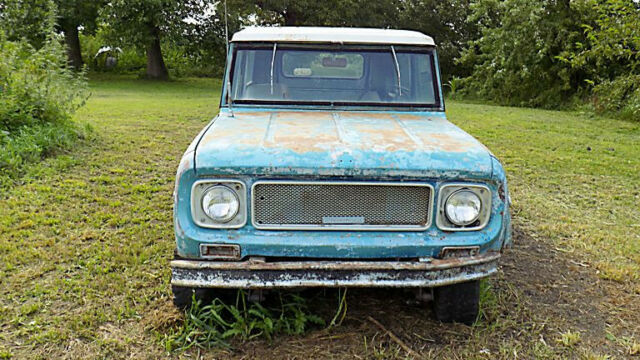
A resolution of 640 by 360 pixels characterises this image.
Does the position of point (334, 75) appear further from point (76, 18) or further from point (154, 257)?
point (76, 18)

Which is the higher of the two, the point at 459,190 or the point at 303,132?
the point at 303,132

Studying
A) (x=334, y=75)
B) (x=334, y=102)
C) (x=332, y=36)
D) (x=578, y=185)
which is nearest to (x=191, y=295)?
(x=334, y=102)

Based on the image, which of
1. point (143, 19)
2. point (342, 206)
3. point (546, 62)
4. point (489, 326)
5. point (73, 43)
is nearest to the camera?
point (342, 206)

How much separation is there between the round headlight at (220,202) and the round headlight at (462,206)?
3.66ft

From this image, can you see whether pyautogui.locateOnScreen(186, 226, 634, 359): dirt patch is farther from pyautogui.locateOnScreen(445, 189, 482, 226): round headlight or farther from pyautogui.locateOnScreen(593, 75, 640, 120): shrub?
pyautogui.locateOnScreen(593, 75, 640, 120): shrub

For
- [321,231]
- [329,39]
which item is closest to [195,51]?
[329,39]

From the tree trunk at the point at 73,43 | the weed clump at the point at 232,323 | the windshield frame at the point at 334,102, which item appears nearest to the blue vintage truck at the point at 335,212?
the weed clump at the point at 232,323

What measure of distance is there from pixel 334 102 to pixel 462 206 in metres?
1.45

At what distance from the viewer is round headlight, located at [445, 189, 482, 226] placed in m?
2.72

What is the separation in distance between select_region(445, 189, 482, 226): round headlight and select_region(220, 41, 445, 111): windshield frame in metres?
1.22

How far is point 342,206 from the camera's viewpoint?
272 centimetres

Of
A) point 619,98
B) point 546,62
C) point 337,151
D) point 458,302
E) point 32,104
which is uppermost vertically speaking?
point 546,62

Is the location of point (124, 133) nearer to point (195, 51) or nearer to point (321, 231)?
point (321, 231)

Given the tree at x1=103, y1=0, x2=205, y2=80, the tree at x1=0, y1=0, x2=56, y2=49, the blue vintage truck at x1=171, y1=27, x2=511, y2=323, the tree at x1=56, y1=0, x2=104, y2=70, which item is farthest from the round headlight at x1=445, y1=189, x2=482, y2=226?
the tree at x1=56, y1=0, x2=104, y2=70
